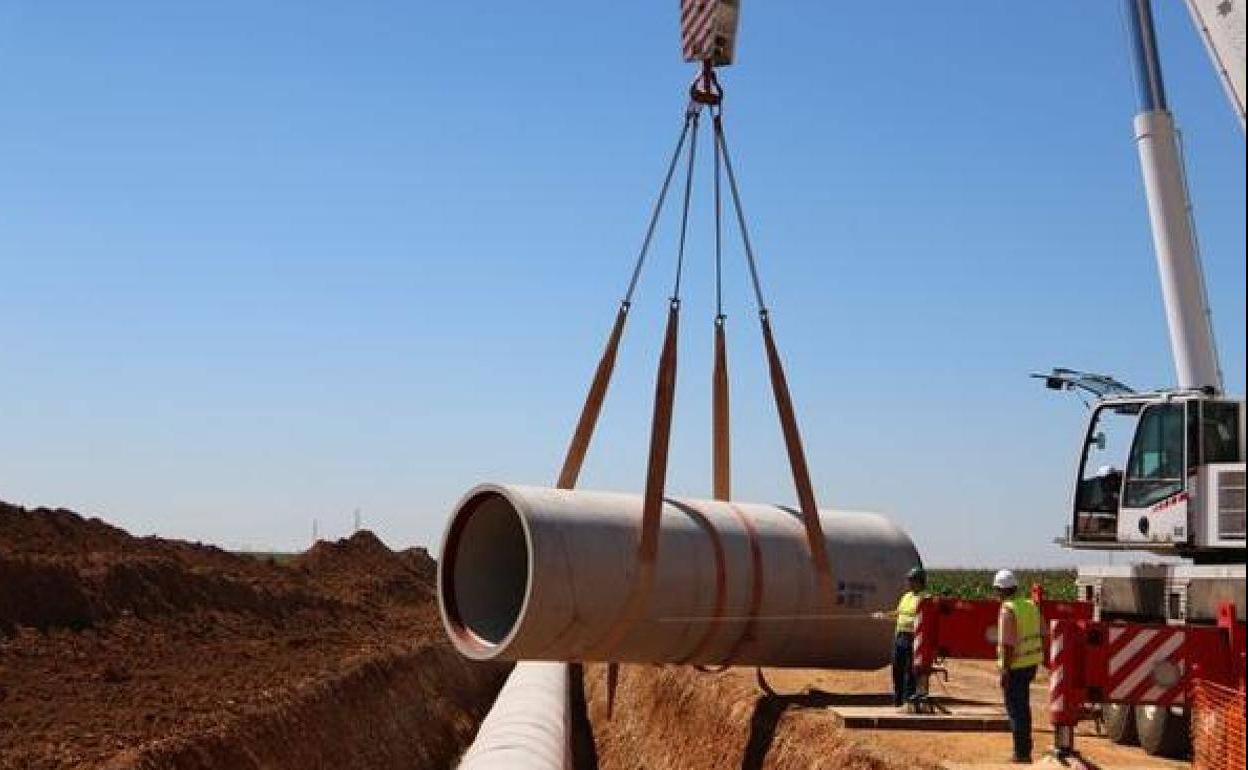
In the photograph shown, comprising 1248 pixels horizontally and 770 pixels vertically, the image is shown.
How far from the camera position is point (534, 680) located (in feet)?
70.1

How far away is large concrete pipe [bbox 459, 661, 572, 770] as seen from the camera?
537 inches

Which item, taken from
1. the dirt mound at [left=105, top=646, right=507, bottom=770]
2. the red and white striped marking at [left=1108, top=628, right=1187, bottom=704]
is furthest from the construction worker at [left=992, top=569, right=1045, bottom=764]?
the dirt mound at [left=105, top=646, right=507, bottom=770]

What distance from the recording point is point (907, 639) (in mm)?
14500

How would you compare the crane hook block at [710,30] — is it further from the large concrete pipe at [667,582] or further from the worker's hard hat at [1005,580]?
the worker's hard hat at [1005,580]

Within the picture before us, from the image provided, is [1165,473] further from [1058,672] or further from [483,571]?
[483,571]

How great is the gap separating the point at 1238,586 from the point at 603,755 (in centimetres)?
1338

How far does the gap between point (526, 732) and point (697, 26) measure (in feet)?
24.9

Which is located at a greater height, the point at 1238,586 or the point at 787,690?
the point at 1238,586

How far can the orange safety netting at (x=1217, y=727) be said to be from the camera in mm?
9812

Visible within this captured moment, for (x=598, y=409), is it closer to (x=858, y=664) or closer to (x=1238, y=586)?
A: (x=858, y=664)

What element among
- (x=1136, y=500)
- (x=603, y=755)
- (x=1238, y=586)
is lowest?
(x=603, y=755)

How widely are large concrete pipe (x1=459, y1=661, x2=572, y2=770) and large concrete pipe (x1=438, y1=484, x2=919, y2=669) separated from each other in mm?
1194

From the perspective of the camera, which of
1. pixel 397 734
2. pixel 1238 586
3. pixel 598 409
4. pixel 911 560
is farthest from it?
pixel 397 734

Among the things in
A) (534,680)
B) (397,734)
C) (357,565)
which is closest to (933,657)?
(534,680)
